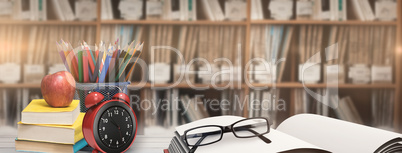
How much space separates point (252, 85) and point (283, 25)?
0.54 m

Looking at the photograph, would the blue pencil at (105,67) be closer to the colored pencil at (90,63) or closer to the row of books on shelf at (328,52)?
the colored pencil at (90,63)

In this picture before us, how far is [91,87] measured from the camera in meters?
0.67

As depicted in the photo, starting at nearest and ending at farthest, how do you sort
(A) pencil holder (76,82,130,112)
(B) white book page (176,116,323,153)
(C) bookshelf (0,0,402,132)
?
(B) white book page (176,116,323,153)
(A) pencil holder (76,82,130,112)
(C) bookshelf (0,0,402,132)

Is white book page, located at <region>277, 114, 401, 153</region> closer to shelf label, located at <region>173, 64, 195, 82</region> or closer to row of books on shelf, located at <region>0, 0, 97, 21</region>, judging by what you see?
shelf label, located at <region>173, 64, 195, 82</region>

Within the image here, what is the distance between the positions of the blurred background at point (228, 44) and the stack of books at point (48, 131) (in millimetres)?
1646

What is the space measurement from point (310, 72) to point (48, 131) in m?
2.03

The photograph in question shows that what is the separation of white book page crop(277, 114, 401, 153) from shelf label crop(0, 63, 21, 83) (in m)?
2.32

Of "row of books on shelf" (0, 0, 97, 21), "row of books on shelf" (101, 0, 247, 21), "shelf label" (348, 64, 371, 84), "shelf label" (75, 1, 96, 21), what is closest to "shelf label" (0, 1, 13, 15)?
"row of books on shelf" (0, 0, 97, 21)

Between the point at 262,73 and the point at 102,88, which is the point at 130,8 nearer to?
the point at 262,73

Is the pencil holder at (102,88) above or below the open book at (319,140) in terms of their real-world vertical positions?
above

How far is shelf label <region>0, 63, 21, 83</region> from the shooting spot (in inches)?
90.0

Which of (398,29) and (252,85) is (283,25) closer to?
(252,85)

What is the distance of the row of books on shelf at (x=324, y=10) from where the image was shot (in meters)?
2.27

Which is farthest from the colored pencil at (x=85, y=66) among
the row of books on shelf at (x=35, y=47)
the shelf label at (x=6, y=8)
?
the shelf label at (x=6, y=8)
